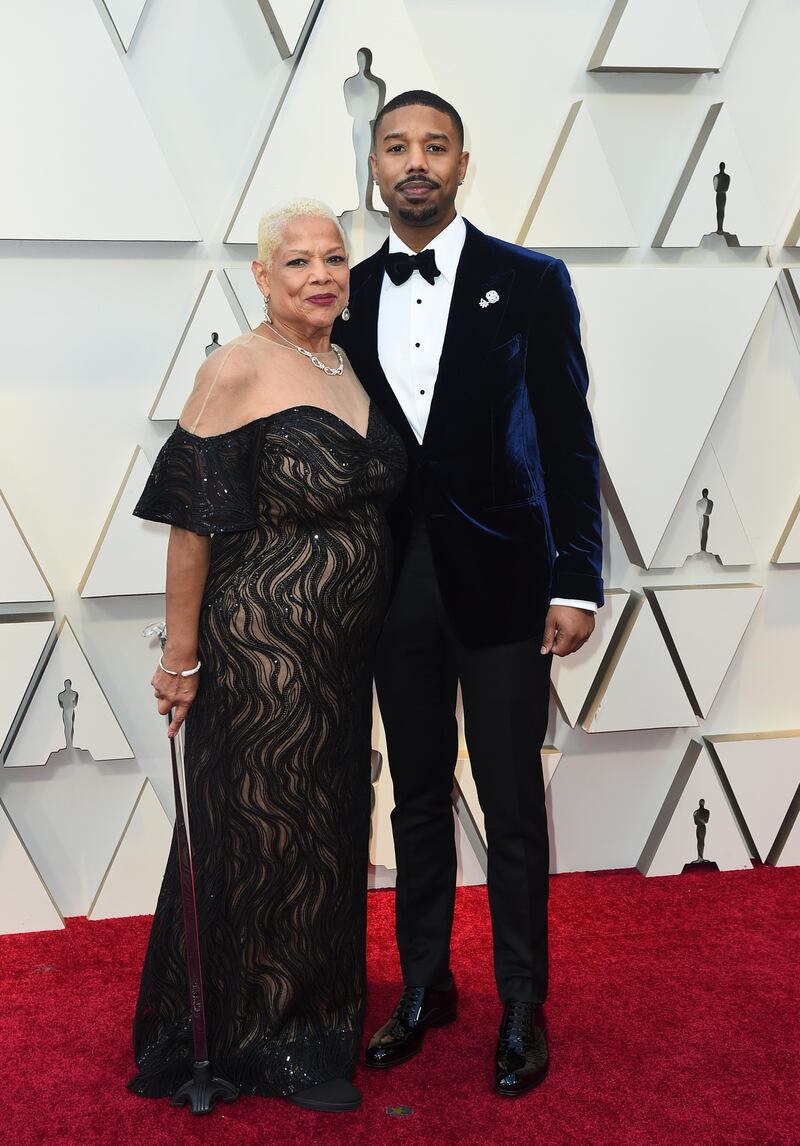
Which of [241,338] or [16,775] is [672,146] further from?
[16,775]

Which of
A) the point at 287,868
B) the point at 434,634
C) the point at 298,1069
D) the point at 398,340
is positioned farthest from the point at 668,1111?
the point at 398,340

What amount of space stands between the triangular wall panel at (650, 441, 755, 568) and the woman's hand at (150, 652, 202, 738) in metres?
1.49

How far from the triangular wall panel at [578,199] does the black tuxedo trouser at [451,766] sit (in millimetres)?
1108

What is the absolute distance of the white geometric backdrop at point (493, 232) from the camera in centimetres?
268

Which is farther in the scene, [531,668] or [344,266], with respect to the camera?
[531,668]

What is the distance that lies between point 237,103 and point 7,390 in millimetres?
884

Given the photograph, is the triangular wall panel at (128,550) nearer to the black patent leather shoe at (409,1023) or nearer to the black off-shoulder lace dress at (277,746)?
the black off-shoulder lace dress at (277,746)

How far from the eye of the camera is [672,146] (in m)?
2.91

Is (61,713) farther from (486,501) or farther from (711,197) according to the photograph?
(711,197)

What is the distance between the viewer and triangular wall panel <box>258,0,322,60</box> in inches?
104

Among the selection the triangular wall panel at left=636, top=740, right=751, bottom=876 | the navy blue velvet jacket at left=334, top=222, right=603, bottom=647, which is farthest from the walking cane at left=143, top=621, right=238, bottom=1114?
the triangular wall panel at left=636, top=740, right=751, bottom=876

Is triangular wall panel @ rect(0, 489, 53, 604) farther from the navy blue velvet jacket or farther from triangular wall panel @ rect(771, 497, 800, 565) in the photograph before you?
triangular wall panel @ rect(771, 497, 800, 565)

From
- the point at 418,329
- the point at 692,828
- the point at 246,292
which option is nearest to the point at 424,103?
the point at 418,329

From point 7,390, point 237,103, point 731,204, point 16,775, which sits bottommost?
point 16,775
